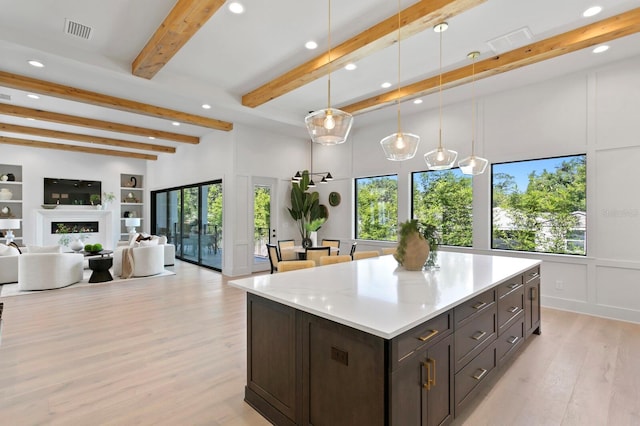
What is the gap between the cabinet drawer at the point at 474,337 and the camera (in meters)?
2.08

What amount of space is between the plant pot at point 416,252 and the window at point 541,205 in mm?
3088

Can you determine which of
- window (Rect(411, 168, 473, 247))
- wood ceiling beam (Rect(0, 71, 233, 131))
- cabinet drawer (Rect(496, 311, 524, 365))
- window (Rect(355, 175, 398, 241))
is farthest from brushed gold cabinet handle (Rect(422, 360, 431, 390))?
wood ceiling beam (Rect(0, 71, 233, 131))

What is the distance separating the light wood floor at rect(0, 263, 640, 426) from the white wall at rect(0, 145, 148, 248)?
5800mm

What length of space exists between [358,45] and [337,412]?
360cm

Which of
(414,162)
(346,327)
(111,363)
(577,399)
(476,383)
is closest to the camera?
(346,327)

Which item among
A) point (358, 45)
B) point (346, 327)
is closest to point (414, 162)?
point (358, 45)

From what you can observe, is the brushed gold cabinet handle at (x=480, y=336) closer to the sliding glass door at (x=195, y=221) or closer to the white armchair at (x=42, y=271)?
the sliding glass door at (x=195, y=221)

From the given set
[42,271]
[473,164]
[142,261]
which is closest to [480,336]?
[473,164]

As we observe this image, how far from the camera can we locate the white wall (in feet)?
28.7

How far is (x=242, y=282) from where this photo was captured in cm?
248

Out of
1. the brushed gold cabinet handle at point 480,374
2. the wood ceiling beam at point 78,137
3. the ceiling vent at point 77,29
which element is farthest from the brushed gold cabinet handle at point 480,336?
the wood ceiling beam at point 78,137

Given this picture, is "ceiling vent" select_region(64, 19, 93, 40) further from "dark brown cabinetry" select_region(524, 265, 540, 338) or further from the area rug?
"dark brown cabinetry" select_region(524, 265, 540, 338)

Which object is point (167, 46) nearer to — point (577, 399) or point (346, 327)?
point (346, 327)

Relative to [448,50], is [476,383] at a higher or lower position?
lower
